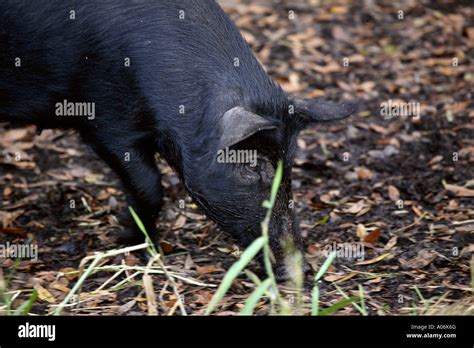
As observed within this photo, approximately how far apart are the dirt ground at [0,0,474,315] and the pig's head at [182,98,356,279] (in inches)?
13.1

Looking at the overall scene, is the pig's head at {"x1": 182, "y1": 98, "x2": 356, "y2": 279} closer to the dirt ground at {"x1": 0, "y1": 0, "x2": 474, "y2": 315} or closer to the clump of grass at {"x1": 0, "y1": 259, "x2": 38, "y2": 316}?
the dirt ground at {"x1": 0, "y1": 0, "x2": 474, "y2": 315}

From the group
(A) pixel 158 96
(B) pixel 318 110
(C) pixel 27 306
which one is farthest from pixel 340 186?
(C) pixel 27 306

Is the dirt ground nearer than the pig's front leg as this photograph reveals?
Yes

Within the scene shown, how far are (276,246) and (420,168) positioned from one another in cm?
212

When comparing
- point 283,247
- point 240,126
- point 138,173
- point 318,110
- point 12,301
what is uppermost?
point 318,110

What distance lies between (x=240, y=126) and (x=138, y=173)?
1134 mm

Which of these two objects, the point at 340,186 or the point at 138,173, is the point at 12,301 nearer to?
the point at 138,173

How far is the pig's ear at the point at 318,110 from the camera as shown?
540cm

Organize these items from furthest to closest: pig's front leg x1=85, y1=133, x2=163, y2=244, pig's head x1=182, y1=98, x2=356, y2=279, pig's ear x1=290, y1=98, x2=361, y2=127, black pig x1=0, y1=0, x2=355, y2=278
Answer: pig's front leg x1=85, y1=133, x2=163, y2=244 < pig's ear x1=290, y1=98, x2=361, y2=127 < black pig x1=0, y1=0, x2=355, y2=278 < pig's head x1=182, y1=98, x2=356, y2=279

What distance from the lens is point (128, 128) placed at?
549 centimetres

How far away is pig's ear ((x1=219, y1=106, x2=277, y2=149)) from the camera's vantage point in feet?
15.4

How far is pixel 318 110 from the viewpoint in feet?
17.9

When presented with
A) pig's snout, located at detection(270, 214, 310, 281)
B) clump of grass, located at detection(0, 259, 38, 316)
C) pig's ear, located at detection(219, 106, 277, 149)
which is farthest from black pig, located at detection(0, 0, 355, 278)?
clump of grass, located at detection(0, 259, 38, 316)

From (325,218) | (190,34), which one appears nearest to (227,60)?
(190,34)
